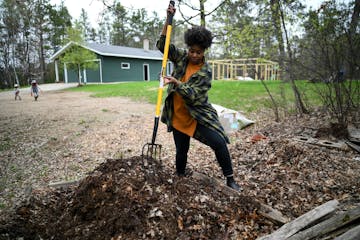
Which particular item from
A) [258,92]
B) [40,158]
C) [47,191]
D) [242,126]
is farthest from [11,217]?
[258,92]

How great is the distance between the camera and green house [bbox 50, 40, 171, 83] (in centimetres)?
2194

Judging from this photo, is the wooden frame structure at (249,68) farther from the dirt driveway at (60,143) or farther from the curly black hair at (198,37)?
the curly black hair at (198,37)

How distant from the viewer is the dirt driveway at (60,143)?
11.5 ft

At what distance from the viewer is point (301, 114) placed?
6.13 metres

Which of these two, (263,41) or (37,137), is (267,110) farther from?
(37,137)

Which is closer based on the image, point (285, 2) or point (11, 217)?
point (11, 217)

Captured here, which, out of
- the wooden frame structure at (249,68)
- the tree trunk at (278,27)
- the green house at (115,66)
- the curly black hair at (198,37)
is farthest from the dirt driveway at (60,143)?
the green house at (115,66)

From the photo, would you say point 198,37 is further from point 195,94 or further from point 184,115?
point 184,115

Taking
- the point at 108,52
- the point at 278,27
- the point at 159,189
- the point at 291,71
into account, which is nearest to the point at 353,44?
the point at 291,71

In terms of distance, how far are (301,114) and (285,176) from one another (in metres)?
3.53

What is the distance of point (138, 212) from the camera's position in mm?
2143

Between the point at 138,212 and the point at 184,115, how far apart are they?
98 cm

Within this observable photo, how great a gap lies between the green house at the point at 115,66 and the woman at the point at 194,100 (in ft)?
64.5

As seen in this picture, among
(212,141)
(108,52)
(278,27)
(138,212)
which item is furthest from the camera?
(108,52)
